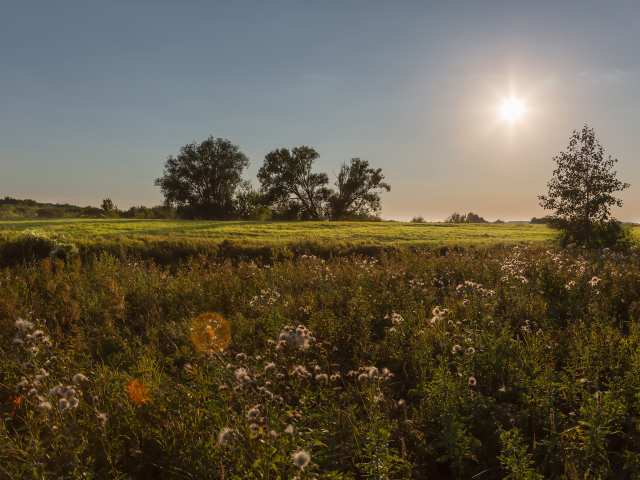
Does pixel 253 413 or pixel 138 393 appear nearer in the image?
pixel 253 413

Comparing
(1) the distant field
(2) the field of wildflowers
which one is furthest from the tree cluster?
(2) the field of wildflowers

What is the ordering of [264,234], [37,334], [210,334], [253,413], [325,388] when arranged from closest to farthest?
[253,413]
[37,334]
[325,388]
[210,334]
[264,234]

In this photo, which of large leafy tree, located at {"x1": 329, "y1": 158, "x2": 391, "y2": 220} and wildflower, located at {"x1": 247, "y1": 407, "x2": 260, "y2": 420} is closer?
wildflower, located at {"x1": 247, "y1": 407, "x2": 260, "y2": 420}

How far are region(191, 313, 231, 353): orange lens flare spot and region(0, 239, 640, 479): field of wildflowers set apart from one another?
1.9 inches

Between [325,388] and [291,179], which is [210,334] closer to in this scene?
[325,388]

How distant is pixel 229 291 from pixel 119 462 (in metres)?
4.35

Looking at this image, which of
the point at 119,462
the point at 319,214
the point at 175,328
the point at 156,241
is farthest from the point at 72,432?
the point at 319,214

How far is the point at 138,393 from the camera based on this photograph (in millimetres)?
3639

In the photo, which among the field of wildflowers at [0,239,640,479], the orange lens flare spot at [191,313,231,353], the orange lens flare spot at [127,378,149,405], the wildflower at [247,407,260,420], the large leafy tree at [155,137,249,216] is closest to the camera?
the wildflower at [247,407,260,420]

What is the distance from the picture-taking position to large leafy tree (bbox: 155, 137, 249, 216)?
53.1 meters

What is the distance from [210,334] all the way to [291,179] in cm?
4913

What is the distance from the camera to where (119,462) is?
3207 millimetres

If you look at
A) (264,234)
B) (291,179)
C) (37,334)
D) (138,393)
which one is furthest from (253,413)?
(291,179)

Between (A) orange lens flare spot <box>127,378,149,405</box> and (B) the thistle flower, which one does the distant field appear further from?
(A) orange lens flare spot <box>127,378,149,405</box>
